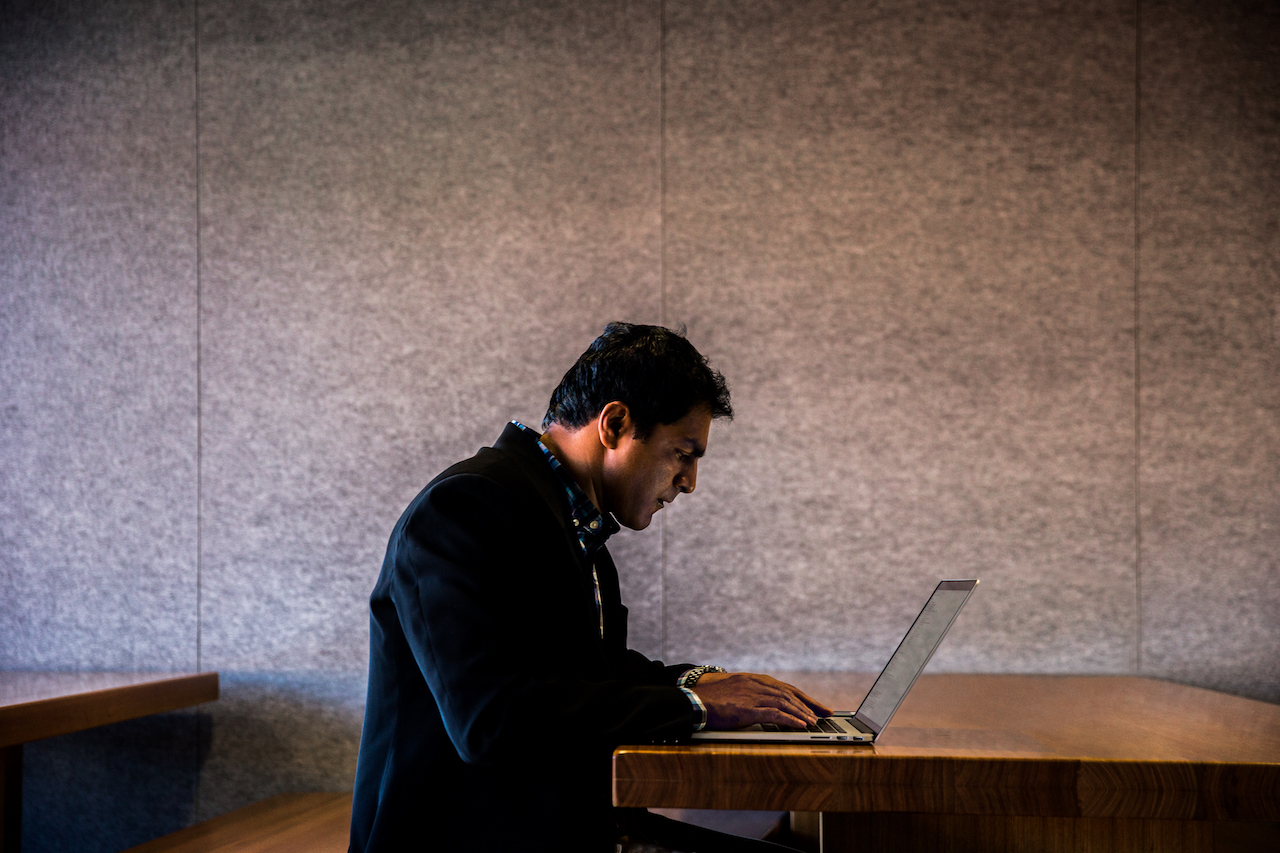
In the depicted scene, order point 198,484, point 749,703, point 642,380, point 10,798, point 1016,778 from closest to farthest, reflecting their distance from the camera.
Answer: point 1016,778, point 749,703, point 642,380, point 10,798, point 198,484

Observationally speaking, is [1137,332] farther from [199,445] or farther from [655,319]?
[199,445]

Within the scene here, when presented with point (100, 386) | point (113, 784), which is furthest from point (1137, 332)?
point (113, 784)

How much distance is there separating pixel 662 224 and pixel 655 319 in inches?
10.3

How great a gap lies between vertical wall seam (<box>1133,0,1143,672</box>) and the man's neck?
1695 mm

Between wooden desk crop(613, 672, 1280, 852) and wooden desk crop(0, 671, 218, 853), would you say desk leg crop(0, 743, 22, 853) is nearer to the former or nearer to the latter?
wooden desk crop(0, 671, 218, 853)

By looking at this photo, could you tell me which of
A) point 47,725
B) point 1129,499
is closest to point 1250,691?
point 1129,499

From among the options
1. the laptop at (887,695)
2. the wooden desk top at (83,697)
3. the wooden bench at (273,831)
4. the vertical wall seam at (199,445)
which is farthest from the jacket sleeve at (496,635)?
the vertical wall seam at (199,445)

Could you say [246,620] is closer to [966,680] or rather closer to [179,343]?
[179,343]

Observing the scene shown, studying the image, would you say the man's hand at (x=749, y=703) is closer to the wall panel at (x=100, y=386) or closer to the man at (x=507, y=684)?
the man at (x=507, y=684)

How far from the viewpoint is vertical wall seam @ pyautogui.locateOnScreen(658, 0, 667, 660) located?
8.08 ft

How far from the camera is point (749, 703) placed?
1.20m

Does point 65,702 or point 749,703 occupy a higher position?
point 749,703

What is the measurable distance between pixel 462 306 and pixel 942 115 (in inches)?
55.7

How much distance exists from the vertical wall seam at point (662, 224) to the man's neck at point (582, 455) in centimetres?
105
